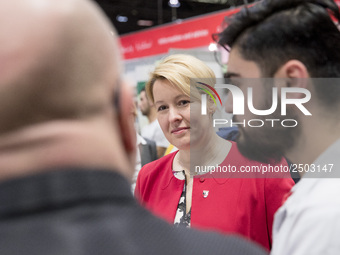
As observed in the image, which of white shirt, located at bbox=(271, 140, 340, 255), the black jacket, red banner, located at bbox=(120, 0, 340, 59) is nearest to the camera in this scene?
the black jacket

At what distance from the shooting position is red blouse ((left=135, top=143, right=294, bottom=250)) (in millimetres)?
1685

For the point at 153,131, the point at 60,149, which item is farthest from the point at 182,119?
the point at 60,149

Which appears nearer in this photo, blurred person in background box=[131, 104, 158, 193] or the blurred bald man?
the blurred bald man

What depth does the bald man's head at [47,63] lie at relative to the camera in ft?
1.75

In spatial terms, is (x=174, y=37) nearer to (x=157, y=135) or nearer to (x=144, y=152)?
(x=157, y=135)

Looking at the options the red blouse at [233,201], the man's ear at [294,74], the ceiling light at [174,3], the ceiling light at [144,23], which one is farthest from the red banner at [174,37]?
the man's ear at [294,74]

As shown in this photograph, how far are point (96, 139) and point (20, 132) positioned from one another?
0.10m

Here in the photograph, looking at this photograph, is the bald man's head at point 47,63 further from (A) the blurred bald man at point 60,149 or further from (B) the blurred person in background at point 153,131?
(B) the blurred person in background at point 153,131

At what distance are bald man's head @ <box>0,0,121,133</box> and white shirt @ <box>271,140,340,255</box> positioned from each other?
606 mm

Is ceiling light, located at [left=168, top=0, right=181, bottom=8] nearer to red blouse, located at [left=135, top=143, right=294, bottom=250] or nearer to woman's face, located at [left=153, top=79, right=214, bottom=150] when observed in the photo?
woman's face, located at [left=153, top=79, right=214, bottom=150]

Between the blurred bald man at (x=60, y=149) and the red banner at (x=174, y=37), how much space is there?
6120 millimetres

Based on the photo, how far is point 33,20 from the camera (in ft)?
1.78

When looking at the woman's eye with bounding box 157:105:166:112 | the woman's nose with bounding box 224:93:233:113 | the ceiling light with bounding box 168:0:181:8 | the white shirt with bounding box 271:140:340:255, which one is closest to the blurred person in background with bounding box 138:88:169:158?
the woman's eye with bounding box 157:105:166:112

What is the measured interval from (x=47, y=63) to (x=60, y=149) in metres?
0.11
